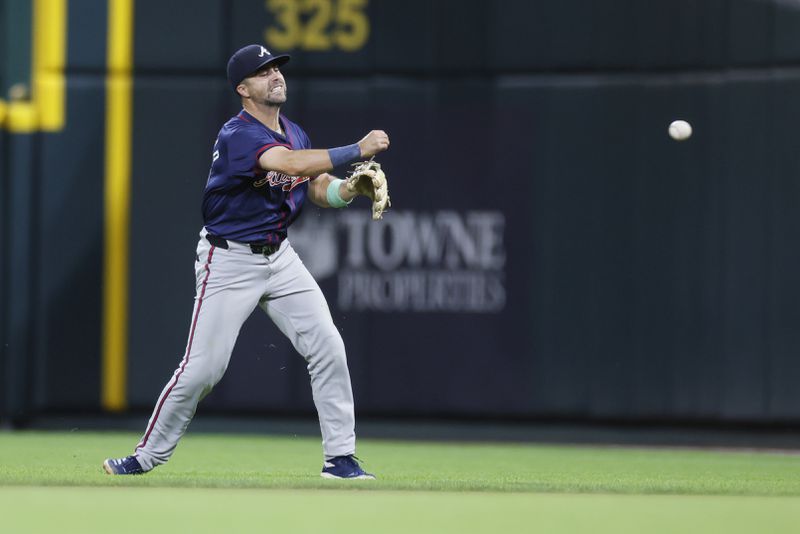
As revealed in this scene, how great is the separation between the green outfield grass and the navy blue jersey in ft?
3.63

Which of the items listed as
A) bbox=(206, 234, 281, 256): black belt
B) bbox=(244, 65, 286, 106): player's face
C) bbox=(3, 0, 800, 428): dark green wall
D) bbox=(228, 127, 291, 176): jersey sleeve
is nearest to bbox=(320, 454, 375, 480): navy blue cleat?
bbox=(206, 234, 281, 256): black belt

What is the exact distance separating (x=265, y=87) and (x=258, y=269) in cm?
81

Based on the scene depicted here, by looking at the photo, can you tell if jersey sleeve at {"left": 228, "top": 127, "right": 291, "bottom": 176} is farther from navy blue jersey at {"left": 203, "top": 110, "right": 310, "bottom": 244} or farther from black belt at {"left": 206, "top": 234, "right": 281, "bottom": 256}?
black belt at {"left": 206, "top": 234, "right": 281, "bottom": 256}

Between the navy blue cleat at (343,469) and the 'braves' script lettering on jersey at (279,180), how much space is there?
4.06ft

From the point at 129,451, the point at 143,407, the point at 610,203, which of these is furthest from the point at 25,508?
the point at 610,203

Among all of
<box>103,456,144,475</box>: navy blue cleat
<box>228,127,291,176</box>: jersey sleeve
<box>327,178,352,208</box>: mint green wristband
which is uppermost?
<box>228,127,291,176</box>: jersey sleeve

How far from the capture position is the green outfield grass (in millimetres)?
4559

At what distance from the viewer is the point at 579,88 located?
9.27 meters

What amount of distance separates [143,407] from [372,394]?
157 cm

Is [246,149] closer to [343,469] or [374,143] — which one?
[374,143]

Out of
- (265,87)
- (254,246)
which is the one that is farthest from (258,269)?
(265,87)

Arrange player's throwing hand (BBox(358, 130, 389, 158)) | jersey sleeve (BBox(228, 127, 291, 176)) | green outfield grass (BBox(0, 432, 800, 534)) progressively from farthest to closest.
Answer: jersey sleeve (BBox(228, 127, 291, 176)), player's throwing hand (BBox(358, 130, 389, 158)), green outfield grass (BBox(0, 432, 800, 534))

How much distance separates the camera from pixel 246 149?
6.03m

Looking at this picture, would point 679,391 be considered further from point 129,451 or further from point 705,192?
point 129,451
